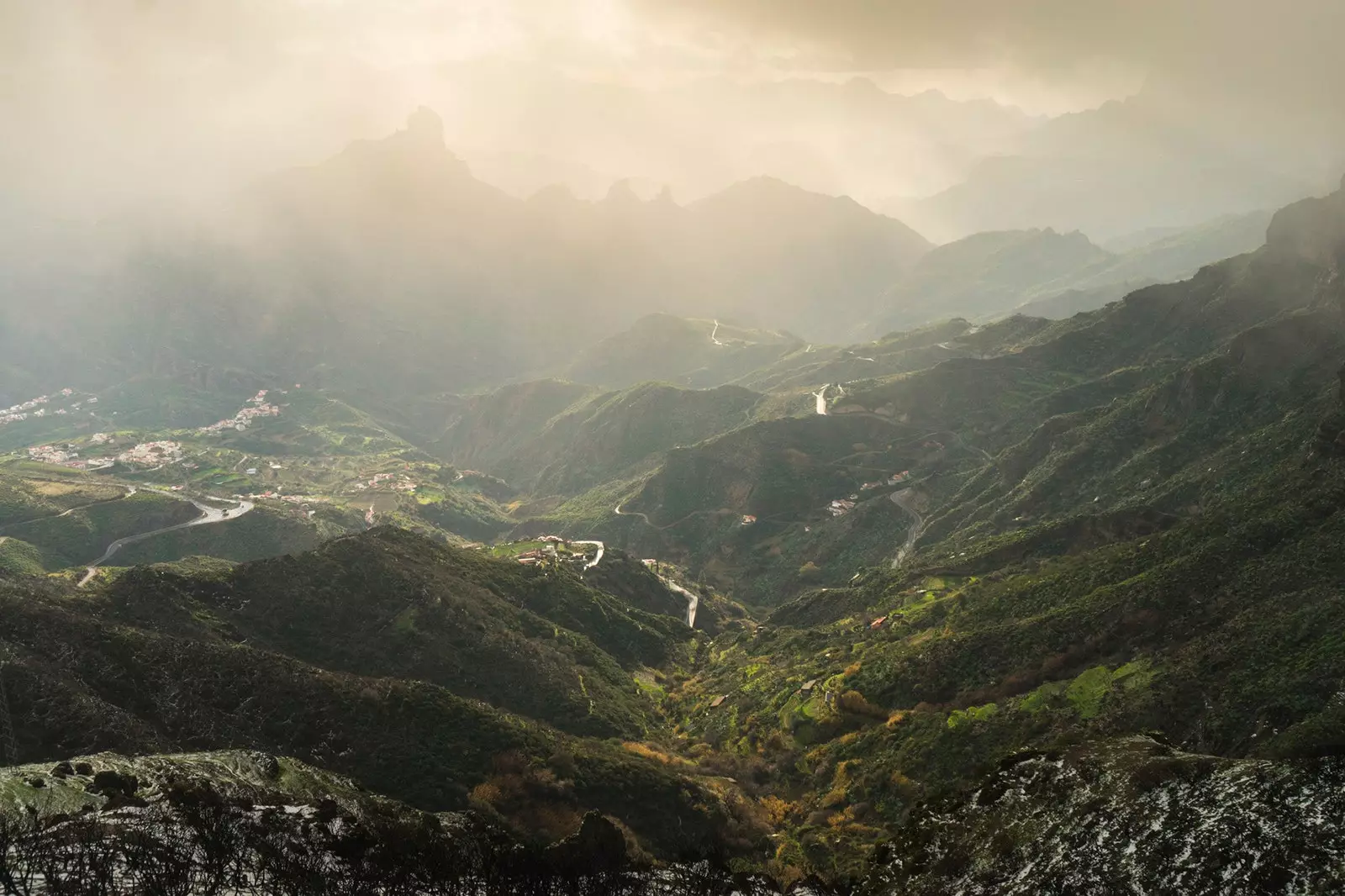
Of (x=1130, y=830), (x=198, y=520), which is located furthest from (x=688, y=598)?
(x=198, y=520)

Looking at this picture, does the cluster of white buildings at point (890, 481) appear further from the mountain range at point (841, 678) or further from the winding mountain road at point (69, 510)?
the winding mountain road at point (69, 510)

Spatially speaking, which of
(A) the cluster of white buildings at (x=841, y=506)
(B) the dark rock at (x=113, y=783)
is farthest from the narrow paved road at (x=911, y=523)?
(B) the dark rock at (x=113, y=783)

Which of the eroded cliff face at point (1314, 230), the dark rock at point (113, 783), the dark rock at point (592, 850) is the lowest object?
the dark rock at point (592, 850)

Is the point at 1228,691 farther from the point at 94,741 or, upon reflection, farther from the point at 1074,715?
the point at 94,741

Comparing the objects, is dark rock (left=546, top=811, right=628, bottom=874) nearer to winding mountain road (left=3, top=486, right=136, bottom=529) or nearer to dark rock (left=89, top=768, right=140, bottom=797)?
dark rock (left=89, top=768, right=140, bottom=797)

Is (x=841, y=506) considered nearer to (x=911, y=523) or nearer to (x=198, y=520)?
(x=911, y=523)

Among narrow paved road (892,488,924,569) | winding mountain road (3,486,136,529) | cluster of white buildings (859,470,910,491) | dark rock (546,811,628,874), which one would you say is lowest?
narrow paved road (892,488,924,569)

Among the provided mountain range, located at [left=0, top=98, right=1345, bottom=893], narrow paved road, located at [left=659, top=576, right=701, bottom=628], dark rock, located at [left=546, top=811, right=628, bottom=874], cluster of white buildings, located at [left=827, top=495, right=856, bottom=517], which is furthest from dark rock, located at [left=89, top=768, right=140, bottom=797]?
cluster of white buildings, located at [left=827, top=495, right=856, bottom=517]

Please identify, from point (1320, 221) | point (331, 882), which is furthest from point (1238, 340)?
point (331, 882)
